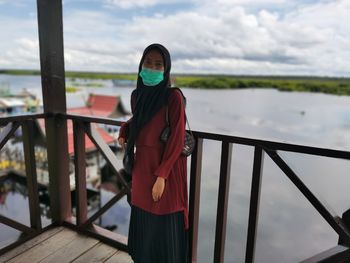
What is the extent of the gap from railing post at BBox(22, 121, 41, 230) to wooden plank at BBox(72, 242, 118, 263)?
19.1 inches

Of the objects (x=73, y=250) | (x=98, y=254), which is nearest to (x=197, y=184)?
(x=98, y=254)

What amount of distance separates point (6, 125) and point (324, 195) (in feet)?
6.30

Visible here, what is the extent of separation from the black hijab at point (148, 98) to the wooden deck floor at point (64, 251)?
94 centimetres

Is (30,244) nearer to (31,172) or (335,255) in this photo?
(31,172)

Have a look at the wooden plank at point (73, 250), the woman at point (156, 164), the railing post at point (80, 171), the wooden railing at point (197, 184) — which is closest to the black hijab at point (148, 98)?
the woman at point (156, 164)

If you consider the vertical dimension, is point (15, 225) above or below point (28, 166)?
below

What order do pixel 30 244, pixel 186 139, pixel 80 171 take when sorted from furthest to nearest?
pixel 80 171 → pixel 30 244 → pixel 186 139

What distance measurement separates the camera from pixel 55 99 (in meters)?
1.88

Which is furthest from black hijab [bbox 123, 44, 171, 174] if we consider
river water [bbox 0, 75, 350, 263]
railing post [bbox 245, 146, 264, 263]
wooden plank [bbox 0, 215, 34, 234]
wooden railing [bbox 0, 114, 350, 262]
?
river water [bbox 0, 75, 350, 263]

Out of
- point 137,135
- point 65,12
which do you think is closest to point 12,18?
point 65,12

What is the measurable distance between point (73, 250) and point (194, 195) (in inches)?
37.9

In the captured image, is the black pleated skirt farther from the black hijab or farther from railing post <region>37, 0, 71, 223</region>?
railing post <region>37, 0, 71, 223</region>

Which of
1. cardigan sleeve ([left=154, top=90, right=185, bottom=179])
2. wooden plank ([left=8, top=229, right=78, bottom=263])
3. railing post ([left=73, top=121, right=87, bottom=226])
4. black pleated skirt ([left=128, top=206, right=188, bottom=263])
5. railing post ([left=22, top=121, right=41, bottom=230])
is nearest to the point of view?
cardigan sleeve ([left=154, top=90, right=185, bottom=179])

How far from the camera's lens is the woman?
1.16 meters
